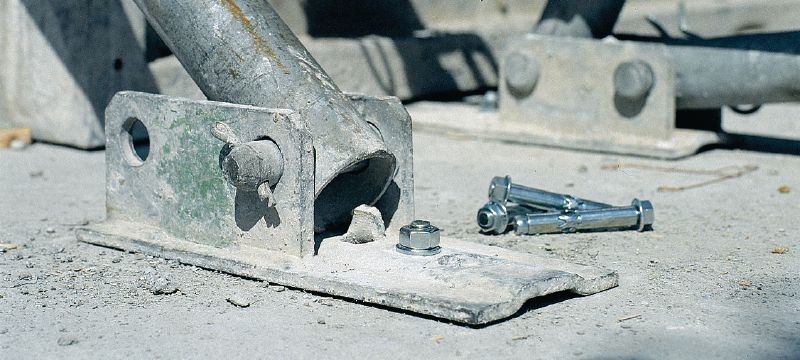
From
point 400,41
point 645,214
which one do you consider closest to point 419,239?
point 645,214

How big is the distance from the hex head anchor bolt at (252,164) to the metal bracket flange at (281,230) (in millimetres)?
35

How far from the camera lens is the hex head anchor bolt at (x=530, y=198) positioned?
4820 mm

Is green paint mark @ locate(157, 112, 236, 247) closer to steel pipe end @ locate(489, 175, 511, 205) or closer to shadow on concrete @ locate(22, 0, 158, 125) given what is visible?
steel pipe end @ locate(489, 175, 511, 205)

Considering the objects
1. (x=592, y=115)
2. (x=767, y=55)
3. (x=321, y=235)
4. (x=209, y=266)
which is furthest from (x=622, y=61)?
(x=209, y=266)

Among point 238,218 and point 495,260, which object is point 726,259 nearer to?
point 495,260

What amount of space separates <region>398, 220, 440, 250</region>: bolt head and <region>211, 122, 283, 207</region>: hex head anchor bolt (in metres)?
0.47

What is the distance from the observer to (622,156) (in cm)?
659

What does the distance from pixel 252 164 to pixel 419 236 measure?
634 mm

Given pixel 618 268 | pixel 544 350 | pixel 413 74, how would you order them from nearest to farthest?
pixel 544 350 < pixel 618 268 < pixel 413 74

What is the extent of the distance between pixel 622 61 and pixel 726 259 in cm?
253

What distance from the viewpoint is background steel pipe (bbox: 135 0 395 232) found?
3.98 meters

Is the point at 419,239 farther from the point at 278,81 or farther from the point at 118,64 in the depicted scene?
the point at 118,64

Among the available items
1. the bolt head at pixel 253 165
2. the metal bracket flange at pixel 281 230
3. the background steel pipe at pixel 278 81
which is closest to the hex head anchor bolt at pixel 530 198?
the metal bracket flange at pixel 281 230

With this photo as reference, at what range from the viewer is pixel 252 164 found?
371cm
